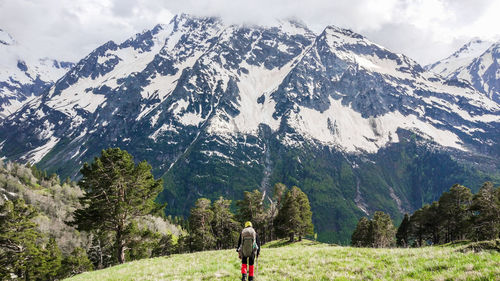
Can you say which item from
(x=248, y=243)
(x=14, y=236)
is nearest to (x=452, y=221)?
(x=248, y=243)

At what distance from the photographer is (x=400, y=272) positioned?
11.2 metres

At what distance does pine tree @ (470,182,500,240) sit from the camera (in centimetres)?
5094

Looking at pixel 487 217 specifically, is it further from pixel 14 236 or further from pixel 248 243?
pixel 14 236

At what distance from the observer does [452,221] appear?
69312 millimetres

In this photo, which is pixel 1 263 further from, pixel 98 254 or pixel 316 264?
pixel 98 254

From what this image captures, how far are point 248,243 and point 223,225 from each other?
6577 centimetres

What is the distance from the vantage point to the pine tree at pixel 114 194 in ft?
113

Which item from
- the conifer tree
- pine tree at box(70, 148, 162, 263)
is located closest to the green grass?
pine tree at box(70, 148, 162, 263)

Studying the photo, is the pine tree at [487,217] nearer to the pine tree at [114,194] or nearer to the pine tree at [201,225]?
the pine tree at [201,225]

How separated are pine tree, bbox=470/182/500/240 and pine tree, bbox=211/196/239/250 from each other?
162 ft

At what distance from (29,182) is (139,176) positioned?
575ft

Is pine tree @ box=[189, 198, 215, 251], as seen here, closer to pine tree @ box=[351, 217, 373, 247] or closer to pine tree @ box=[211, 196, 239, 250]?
pine tree @ box=[211, 196, 239, 250]

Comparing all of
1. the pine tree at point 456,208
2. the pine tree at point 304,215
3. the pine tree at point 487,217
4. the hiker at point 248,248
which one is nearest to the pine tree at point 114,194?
the hiker at point 248,248

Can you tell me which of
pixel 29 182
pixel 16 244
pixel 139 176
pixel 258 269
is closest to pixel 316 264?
pixel 258 269
